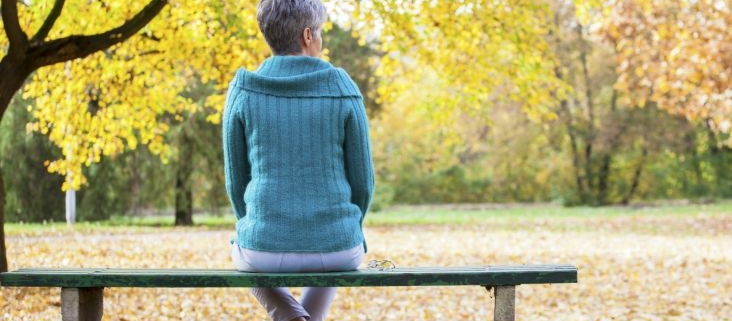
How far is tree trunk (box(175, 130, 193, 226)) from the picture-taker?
21183 millimetres

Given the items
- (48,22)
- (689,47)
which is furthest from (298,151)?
(689,47)

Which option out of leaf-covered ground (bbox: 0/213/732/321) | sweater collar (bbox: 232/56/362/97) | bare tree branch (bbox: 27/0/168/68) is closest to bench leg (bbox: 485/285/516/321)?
sweater collar (bbox: 232/56/362/97)

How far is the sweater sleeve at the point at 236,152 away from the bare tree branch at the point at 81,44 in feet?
15.2

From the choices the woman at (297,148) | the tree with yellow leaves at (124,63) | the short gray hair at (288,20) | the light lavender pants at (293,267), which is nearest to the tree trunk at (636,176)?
the tree with yellow leaves at (124,63)

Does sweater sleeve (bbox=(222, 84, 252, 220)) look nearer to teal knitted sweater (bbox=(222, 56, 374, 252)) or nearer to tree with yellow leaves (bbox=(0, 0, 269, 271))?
teal knitted sweater (bbox=(222, 56, 374, 252))

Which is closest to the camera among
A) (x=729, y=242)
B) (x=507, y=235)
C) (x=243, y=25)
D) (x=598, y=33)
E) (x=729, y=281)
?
(x=243, y=25)

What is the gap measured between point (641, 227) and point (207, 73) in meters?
14.0

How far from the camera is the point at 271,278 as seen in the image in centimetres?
347

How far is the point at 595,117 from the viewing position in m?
36.0

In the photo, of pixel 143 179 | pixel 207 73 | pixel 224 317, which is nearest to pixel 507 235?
pixel 143 179

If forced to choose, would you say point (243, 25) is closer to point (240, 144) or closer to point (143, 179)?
point (240, 144)

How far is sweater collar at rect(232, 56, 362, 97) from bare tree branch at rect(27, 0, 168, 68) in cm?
469

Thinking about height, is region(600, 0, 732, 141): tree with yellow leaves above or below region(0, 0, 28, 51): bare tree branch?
above

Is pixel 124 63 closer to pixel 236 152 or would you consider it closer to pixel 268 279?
pixel 236 152
